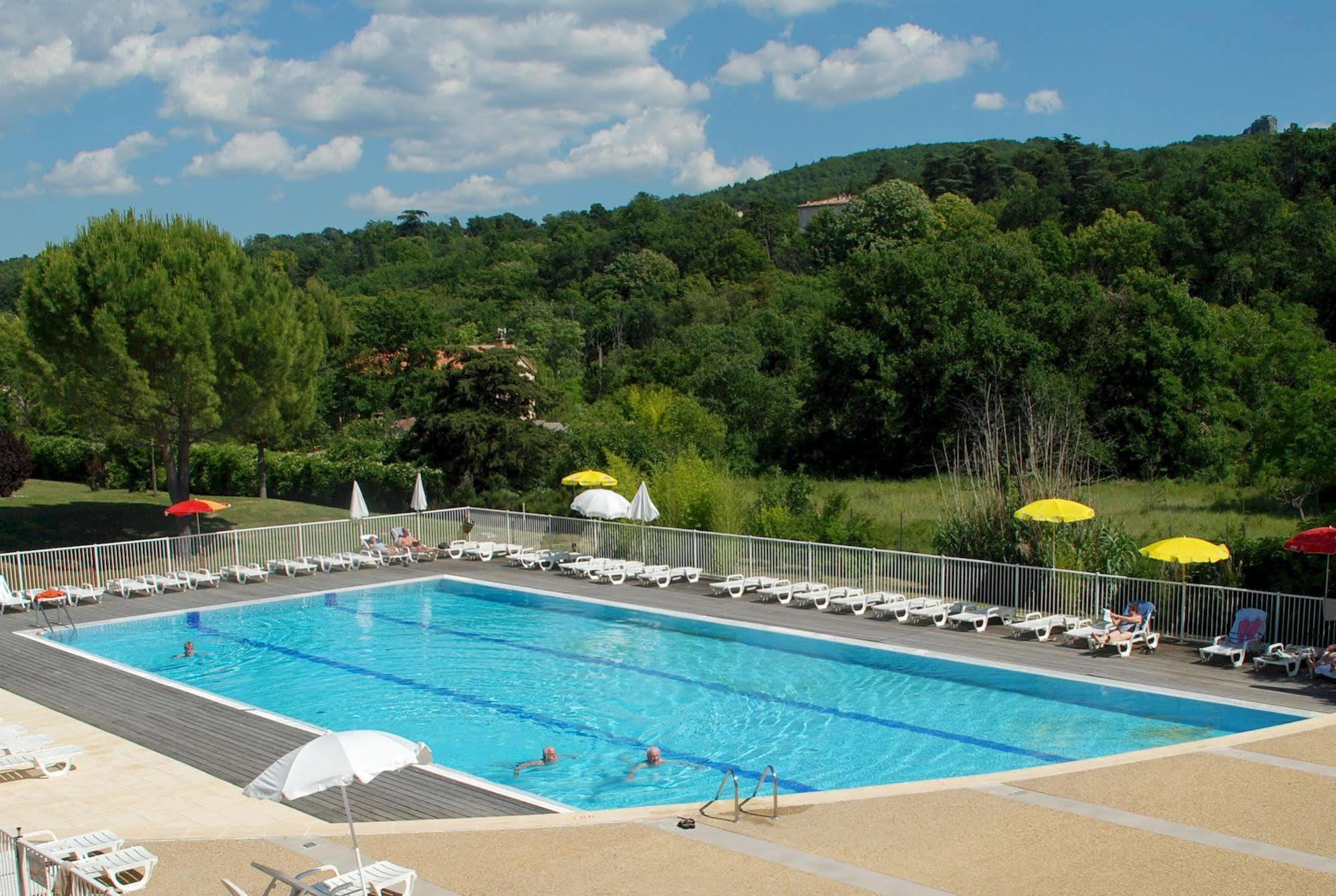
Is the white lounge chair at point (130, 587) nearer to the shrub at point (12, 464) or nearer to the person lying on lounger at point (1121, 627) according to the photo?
the shrub at point (12, 464)

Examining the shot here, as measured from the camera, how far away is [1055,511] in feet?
58.0

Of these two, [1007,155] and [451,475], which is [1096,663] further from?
[1007,155]

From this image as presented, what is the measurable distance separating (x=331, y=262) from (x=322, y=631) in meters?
122

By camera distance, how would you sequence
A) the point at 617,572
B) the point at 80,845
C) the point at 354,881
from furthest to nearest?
the point at 617,572 < the point at 80,845 < the point at 354,881

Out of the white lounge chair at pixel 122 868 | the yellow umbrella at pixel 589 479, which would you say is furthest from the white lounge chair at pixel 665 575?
the white lounge chair at pixel 122 868

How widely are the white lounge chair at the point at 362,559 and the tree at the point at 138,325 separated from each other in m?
5.00

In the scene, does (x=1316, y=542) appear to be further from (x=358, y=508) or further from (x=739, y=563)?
(x=358, y=508)

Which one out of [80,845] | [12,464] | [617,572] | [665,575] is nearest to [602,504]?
[617,572]

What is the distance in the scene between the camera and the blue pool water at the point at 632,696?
1327 cm

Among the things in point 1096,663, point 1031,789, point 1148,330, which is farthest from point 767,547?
point 1148,330

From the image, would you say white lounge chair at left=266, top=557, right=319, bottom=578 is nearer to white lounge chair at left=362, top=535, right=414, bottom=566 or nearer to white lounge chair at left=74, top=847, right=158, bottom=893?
white lounge chair at left=362, top=535, right=414, bottom=566

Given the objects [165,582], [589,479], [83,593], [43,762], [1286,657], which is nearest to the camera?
[43,762]

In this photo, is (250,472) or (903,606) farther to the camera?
(250,472)

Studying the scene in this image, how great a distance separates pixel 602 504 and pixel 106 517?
1541 centimetres
